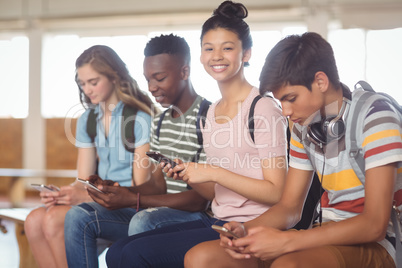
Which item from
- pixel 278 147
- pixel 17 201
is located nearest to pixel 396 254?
pixel 278 147

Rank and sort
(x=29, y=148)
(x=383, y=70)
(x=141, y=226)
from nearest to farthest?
(x=141, y=226) < (x=383, y=70) < (x=29, y=148)

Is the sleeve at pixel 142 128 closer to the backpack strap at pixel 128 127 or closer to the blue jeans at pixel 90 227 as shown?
the backpack strap at pixel 128 127

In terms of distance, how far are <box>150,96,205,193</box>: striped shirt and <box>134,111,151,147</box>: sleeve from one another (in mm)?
65

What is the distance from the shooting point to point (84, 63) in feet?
8.08

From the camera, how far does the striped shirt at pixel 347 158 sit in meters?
1.27

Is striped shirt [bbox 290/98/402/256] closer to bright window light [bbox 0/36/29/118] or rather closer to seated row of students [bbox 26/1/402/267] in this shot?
seated row of students [bbox 26/1/402/267]

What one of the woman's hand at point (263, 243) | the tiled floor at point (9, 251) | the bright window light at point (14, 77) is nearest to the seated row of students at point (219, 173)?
the woman's hand at point (263, 243)

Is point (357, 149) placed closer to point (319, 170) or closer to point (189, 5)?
point (319, 170)

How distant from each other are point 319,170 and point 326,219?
15 centimetres

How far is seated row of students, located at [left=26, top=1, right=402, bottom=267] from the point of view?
128 centimetres

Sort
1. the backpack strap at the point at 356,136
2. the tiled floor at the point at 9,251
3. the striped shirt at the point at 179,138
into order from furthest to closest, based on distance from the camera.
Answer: the tiled floor at the point at 9,251 < the striped shirt at the point at 179,138 < the backpack strap at the point at 356,136

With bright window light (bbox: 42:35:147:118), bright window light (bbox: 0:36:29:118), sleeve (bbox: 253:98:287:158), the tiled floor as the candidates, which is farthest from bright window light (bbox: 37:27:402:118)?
sleeve (bbox: 253:98:287:158)

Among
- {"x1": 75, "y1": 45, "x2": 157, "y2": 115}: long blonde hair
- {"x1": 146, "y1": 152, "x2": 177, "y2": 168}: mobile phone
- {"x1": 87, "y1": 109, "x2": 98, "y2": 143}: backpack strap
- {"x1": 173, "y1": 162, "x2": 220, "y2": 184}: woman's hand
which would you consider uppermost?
{"x1": 75, "y1": 45, "x2": 157, "y2": 115}: long blonde hair

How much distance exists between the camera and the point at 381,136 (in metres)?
1.28
